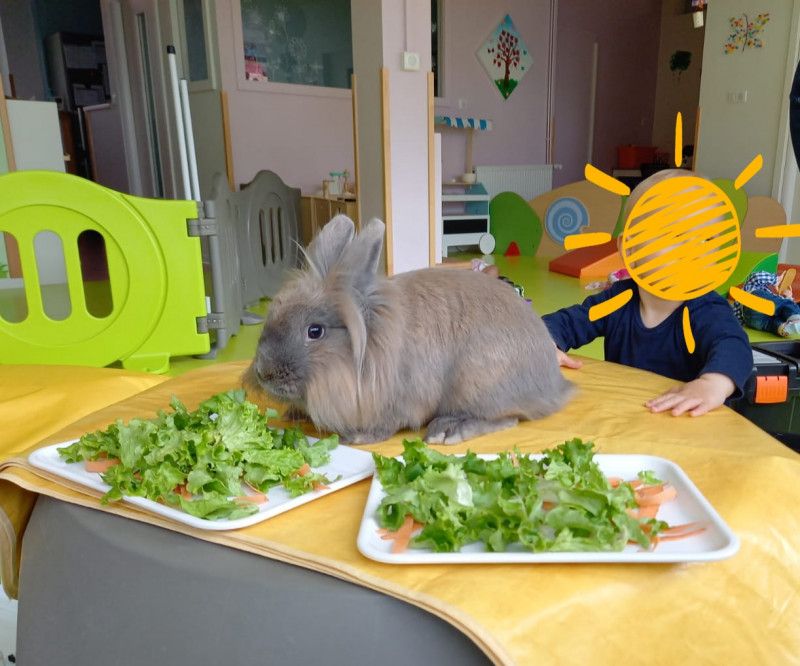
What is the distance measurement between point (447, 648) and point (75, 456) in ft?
2.01

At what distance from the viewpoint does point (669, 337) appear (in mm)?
1499

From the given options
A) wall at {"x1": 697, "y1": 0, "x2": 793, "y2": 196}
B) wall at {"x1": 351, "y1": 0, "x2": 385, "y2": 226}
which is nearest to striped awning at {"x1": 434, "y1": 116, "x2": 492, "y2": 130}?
wall at {"x1": 697, "y1": 0, "x2": 793, "y2": 196}

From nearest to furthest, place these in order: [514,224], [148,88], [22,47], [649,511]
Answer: [649,511], [148,88], [514,224], [22,47]

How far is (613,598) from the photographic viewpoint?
614mm

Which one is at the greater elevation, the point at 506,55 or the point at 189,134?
the point at 506,55

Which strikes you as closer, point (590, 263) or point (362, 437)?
point (362, 437)

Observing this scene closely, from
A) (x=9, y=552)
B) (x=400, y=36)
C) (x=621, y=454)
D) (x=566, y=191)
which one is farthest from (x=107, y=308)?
(x=566, y=191)

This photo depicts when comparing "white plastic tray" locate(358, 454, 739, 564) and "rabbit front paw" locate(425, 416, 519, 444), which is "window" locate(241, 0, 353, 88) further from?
"white plastic tray" locate(358, 454, 739, 564)

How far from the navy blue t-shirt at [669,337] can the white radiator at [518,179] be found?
539cm

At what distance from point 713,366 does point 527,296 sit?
10.1 ft

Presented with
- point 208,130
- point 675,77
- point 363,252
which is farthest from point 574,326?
point 675,77

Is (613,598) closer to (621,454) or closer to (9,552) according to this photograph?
(621,454)

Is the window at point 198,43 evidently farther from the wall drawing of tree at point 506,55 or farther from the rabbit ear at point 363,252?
the rabbit ear at point 363,252

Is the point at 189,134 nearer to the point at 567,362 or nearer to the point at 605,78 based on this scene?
the point at 567,362
